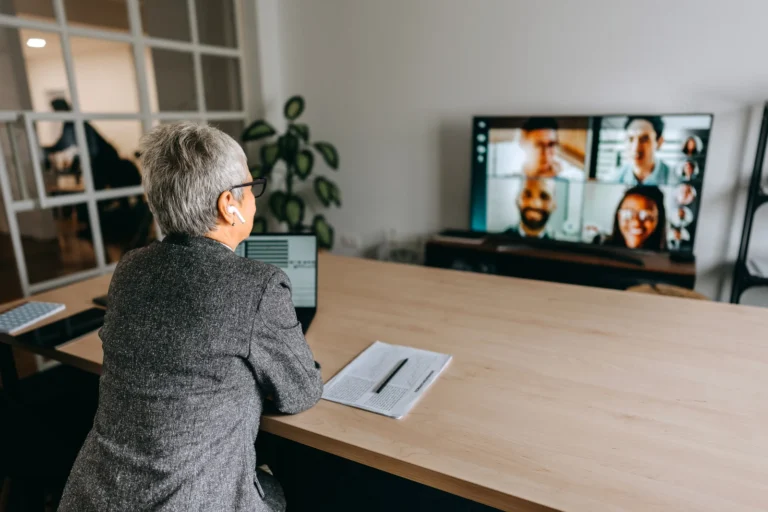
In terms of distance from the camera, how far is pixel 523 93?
329 centimetres

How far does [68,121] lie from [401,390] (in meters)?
2.68

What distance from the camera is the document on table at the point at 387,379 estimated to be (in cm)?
112

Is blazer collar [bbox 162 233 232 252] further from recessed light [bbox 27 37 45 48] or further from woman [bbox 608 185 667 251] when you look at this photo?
woman [bbox 608 185 667 251]

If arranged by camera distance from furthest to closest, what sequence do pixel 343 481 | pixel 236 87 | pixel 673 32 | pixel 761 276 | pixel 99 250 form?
pixel 236 87 → pixel 99 250 → pixel 673 32 → pixel 761 276 → pixel 343 481

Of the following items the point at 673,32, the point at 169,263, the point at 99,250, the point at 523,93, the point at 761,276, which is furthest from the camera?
the point at 523,93

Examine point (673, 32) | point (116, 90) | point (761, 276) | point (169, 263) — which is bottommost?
point (761, 276)

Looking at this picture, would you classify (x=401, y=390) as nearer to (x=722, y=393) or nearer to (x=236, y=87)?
(x=722, y=393)

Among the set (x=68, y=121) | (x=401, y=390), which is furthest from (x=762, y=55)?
(x=68, y=121)

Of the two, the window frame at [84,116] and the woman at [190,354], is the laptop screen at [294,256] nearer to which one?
the woman at [190,354]

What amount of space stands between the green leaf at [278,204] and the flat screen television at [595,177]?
4.49 feet

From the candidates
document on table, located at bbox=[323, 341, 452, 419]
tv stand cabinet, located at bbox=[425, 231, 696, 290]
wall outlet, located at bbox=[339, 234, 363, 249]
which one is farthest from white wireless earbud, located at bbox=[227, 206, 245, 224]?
wall outlet, located at bbox=[339, 234, 363, 249]

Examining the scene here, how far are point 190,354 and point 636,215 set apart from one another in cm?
269

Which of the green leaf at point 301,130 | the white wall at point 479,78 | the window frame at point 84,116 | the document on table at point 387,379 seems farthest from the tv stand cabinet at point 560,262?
the document on table at point 387,379

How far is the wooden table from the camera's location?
34.5 inches
